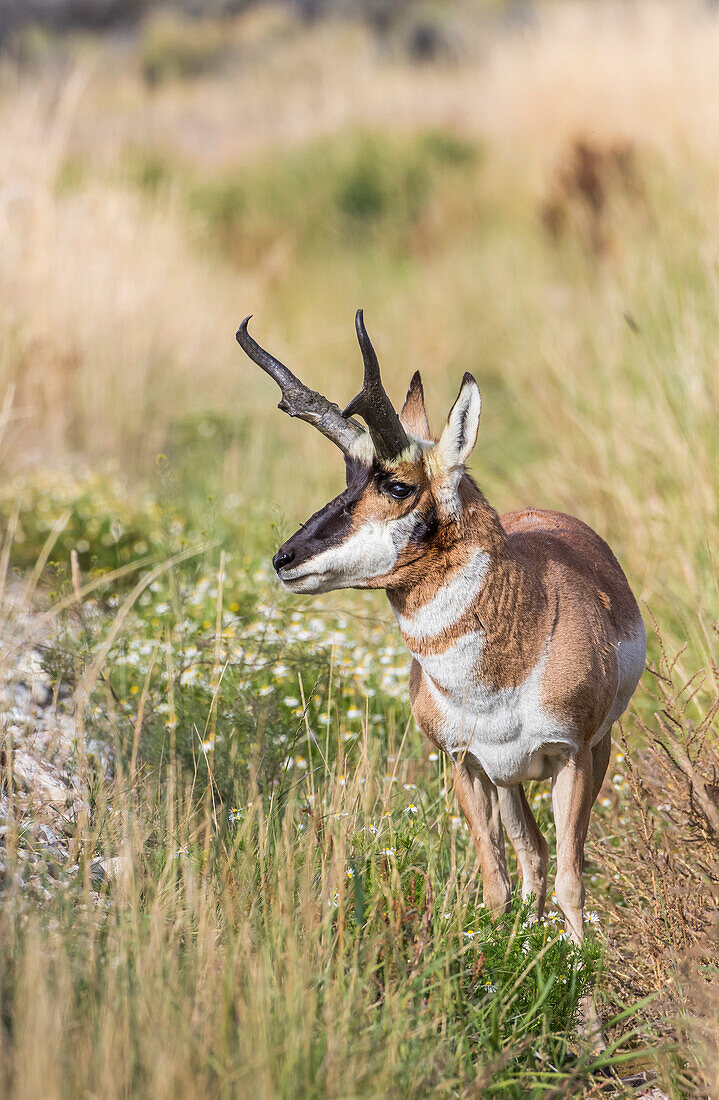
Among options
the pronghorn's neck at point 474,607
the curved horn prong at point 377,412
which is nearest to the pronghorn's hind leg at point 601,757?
the pronghorn's neck at point 474,607

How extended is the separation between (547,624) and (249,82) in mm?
22457

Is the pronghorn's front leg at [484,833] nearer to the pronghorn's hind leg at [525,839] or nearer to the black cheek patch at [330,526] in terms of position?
the pronghorn's hind leg at [525,839]

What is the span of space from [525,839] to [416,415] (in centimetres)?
133

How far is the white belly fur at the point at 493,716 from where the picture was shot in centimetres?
308

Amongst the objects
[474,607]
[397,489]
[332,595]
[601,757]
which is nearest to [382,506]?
[397,489]

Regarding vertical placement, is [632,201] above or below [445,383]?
above

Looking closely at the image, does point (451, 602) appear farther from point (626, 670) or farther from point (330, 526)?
point (626, 670)

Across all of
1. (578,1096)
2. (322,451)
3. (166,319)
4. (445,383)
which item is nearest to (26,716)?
(578,1096)

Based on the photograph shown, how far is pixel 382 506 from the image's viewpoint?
3.06 metres

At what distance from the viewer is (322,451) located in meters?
8.42

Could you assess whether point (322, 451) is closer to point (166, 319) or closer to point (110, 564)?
point (166, 319)

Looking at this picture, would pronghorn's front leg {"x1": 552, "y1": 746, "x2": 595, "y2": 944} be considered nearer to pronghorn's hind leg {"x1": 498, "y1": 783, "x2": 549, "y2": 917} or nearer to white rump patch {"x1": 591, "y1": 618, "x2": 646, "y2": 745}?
white rump patch {"x1": 591, "y1": 618, "x2": 646, "y2": 745}

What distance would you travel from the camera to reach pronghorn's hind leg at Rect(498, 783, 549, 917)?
3.50 meters

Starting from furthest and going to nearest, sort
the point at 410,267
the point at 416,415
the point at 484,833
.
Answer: the point at 410,267
the point at 416,415
the point at 484,833
